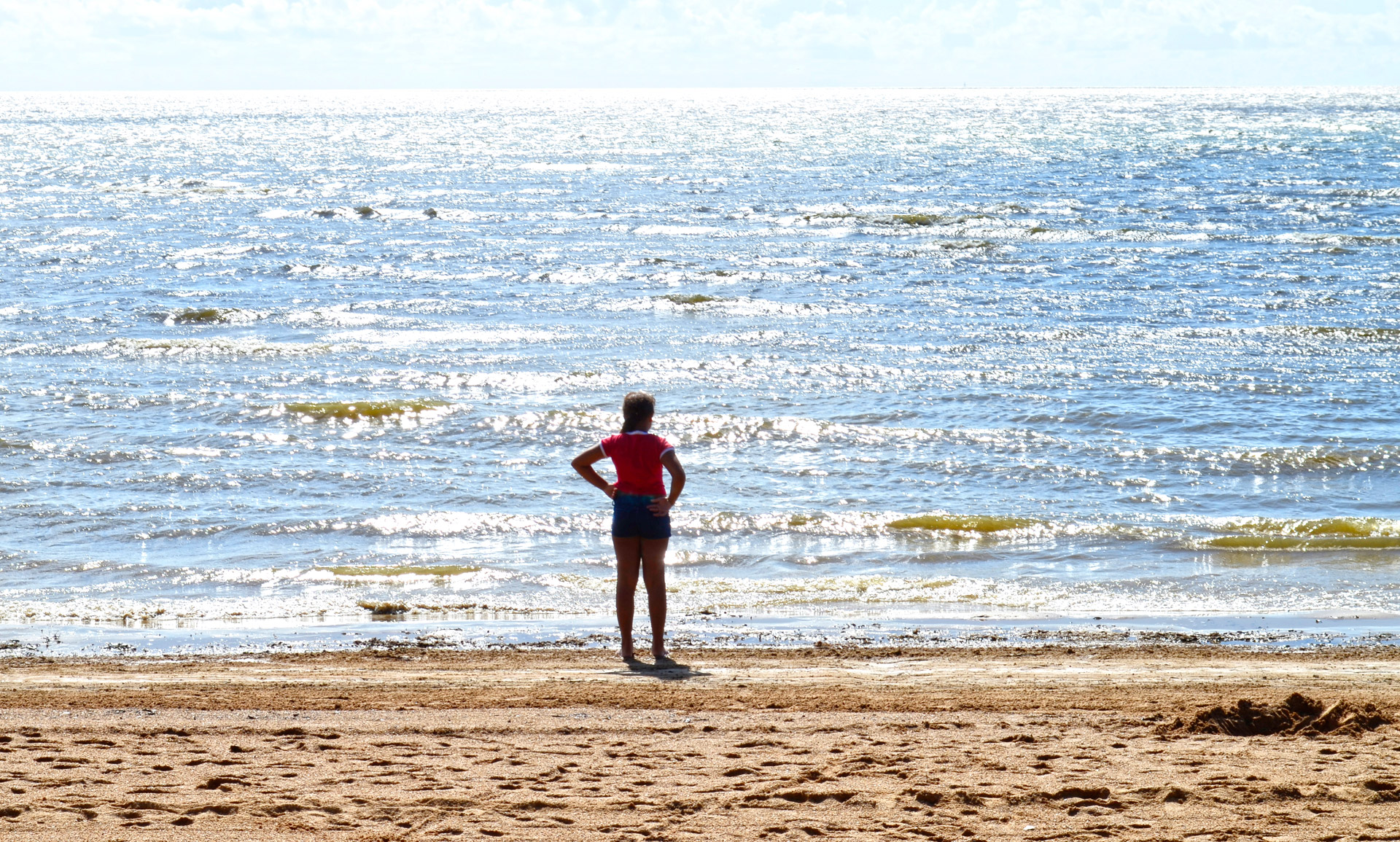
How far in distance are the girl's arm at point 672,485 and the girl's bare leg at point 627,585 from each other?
0.24 metres

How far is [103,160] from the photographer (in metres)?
71.2

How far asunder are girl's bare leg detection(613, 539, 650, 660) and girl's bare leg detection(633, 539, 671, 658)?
0.03 m

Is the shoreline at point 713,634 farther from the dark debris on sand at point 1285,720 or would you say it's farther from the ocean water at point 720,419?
the dark debris on sand at point 1285,720

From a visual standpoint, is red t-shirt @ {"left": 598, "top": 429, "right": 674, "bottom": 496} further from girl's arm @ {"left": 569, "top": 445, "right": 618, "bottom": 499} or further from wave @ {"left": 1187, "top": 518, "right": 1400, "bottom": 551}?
wave @ {"left": 1187, "top": 518, "right": 1400, "bottom": 551}

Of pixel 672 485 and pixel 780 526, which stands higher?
pixel 672 485

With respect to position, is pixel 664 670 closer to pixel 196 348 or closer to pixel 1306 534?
pixel 1306 534

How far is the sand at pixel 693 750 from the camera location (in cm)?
466

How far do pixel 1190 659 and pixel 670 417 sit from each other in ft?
26.7

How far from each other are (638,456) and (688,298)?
17061 mm

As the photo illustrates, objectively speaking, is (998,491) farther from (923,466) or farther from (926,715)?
(926,715)

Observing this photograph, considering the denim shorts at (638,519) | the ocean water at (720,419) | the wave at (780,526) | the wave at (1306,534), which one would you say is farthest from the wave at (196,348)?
the wave at (1306,534)

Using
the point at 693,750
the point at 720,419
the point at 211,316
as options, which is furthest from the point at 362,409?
the point at 693,750

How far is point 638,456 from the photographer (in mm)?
7090

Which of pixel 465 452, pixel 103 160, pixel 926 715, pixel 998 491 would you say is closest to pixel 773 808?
pixel 926 715
